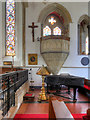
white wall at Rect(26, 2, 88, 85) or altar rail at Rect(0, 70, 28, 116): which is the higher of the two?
white wall at Rect(26, 2, 88, 85)

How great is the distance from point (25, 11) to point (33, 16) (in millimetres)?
709

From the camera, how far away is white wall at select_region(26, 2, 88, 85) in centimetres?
842

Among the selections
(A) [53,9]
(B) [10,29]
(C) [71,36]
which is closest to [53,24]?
(A) [53,9]

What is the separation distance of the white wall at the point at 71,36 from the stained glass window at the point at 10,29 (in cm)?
107

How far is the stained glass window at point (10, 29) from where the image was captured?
844 centimetres

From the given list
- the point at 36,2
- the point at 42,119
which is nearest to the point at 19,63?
the point at 36,2

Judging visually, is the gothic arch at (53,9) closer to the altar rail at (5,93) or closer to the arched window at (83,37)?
the arched window at (83,37)

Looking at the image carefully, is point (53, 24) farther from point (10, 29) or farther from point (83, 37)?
point (10, 29)

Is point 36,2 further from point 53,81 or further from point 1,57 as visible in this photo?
point 53,81

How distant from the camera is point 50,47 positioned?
7.52m

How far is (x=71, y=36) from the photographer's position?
861 cm

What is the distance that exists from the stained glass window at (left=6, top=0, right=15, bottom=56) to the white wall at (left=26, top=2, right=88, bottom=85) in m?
1.07

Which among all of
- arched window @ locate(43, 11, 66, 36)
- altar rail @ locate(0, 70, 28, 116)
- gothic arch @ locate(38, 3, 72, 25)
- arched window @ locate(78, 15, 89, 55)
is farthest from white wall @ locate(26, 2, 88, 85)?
altar rail @ locate(0, 70, 28, 116)

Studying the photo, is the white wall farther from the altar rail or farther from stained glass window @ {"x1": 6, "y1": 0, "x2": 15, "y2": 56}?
the altar rail
